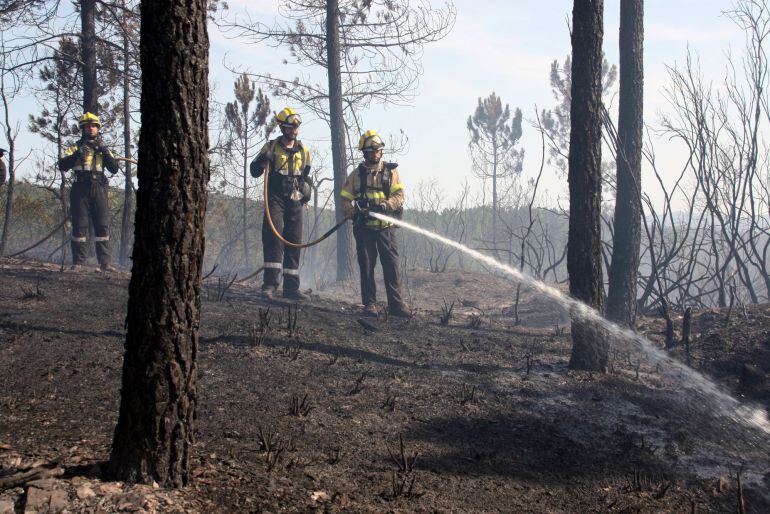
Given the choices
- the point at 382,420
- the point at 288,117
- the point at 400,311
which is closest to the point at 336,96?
the point at 288,117

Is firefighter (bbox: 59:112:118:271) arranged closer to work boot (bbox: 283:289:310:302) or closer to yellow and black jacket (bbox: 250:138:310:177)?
yellow and black jacket (bbox: 250:138:310:177)

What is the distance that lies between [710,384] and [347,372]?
340cm

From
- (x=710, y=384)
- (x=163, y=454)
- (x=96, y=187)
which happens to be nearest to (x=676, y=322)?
(x=710, y=384)

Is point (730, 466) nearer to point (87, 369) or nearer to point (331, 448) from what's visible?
point (331, 448)

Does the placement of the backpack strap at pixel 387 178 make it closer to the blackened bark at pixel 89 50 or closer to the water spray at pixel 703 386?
the water spray at pixel 703 386

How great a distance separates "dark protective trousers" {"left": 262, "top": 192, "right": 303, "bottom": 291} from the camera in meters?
9.16

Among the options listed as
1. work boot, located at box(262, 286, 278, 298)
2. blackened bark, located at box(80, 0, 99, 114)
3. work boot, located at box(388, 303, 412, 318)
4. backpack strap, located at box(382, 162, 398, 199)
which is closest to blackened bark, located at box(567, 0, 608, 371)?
work boot, located at box(388, 303, 412, 318)

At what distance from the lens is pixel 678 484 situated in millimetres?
4219

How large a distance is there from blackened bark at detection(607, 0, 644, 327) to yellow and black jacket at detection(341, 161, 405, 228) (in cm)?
294

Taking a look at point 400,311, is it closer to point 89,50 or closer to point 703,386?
point 703,386

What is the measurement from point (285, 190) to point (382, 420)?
16.4 feet

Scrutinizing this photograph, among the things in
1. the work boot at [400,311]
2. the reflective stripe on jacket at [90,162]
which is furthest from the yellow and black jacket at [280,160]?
the reflective stripe on jacket at [90,162]

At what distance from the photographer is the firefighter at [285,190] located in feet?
29.7

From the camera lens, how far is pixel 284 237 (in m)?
9.33
